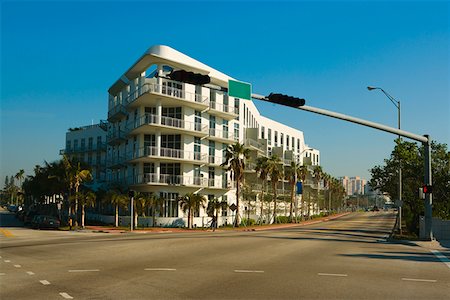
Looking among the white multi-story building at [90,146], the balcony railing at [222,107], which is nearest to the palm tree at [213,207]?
the balcony railing at [222,107]

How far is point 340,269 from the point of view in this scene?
14141mm

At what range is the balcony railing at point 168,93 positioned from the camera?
172ft

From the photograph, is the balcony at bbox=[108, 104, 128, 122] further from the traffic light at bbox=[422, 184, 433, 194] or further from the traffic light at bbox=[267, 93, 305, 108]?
the traffic light at bbox=[267, 93, 305, 108]

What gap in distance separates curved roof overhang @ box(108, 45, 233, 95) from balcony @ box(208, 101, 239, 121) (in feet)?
11.0

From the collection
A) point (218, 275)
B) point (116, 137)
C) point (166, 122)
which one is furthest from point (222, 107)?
point (218, 275)

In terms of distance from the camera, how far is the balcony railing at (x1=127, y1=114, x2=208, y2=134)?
5306 cm

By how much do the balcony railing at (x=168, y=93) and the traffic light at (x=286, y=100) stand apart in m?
34.4

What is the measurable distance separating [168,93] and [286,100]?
3605cm

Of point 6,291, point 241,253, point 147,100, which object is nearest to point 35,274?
point 6,291

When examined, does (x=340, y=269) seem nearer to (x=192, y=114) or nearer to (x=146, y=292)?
(x=146, y=292)

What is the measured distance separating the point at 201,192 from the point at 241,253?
1548 inches

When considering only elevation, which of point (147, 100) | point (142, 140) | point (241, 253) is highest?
point (147, 100)

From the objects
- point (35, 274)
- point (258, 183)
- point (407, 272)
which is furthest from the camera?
point (258, 183)

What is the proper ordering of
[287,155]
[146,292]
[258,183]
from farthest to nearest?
[287,155] → [258,183] → [146,292]
